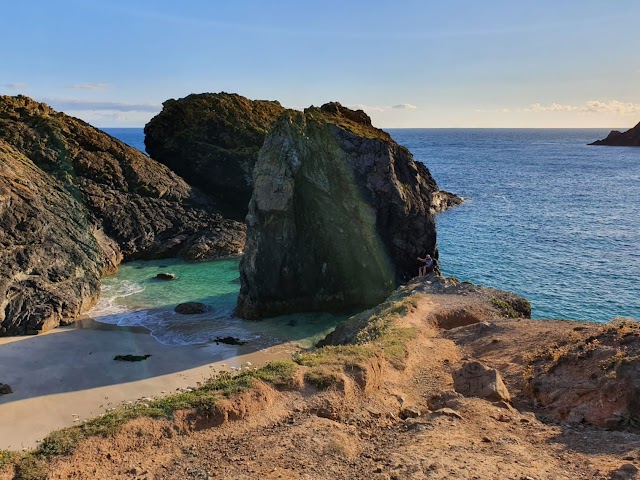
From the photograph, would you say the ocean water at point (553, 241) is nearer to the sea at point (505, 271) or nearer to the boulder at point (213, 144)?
the sea at point (505, 271)

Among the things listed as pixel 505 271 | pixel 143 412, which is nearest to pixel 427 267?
pixel 505 271

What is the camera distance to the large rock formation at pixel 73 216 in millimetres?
32594

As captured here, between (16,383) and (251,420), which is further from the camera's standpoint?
(16,383)

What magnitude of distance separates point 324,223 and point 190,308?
11.4 m

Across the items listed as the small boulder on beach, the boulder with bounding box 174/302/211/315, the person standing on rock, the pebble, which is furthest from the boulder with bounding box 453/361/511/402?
the small boulder on beach

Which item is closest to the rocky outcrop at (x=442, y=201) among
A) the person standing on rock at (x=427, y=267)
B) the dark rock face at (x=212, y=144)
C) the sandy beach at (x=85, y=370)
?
the dark rock face at (x=212, y=144)

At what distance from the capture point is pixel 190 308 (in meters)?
35.5

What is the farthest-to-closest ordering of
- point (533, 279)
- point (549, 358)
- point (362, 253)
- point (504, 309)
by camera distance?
point (533, 279), point (362, 253), point (504, 309), point (549, 358)

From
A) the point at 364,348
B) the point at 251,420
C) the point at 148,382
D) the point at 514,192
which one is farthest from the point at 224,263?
the point at 514,192

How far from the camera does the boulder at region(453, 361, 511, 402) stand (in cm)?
1566

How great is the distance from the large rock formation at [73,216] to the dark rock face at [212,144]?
13.5ft

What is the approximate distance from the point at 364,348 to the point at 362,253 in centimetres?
1775

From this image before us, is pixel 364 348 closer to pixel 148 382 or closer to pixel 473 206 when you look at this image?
pixel 148 382

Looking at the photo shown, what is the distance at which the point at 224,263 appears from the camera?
4931cm
